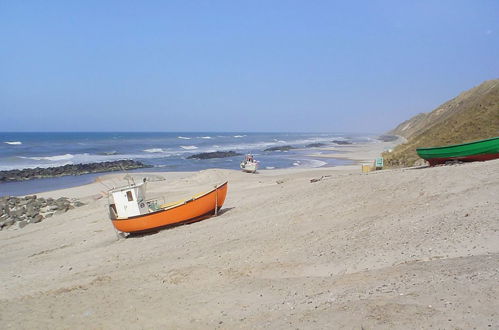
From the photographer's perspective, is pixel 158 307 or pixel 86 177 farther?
pixel 86 177

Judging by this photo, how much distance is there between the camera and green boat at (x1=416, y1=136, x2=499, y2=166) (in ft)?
53.5

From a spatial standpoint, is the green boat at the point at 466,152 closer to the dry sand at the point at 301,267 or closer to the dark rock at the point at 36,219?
the dry sand at the point at 301,267

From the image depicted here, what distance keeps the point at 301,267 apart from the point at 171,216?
24.4 feet

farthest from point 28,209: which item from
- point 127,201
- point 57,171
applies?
point 57,171

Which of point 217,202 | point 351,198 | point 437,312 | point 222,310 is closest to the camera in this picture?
point 437,312

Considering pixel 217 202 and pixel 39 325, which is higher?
pixel 217 202

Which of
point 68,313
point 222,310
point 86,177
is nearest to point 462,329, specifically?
point 222,310

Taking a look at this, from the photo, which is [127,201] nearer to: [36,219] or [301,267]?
[36,219]

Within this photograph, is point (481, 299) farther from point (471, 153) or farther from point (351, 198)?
point (471, 153)

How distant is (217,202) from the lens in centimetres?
1627

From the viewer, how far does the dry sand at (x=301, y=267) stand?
6.33 metres

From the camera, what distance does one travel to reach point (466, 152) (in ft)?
55.9

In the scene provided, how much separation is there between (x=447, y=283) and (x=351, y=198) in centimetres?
697

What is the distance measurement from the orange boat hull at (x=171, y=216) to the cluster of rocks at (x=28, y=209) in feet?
28.6
